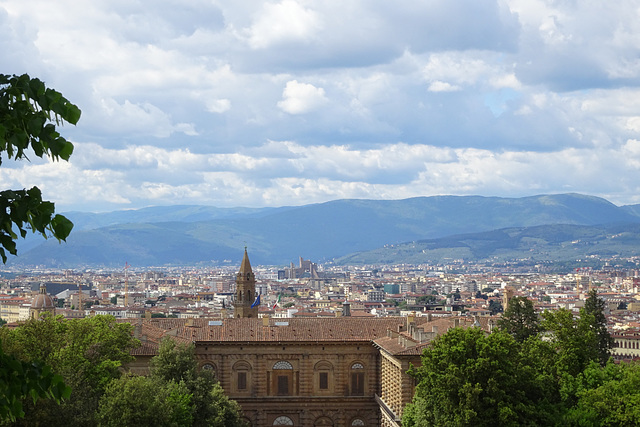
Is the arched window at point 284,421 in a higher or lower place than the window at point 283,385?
lower

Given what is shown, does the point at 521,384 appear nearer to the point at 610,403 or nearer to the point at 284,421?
the point at 610,403

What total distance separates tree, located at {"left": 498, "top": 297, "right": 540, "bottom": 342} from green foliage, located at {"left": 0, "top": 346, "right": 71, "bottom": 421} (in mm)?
54098

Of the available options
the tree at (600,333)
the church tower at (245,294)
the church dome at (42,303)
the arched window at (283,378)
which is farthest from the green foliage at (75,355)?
the church dome at (42,303)

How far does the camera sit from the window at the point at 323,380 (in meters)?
65.9

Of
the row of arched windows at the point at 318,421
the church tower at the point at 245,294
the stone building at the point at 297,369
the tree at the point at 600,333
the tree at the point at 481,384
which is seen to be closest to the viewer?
the tree at the point at 481,384

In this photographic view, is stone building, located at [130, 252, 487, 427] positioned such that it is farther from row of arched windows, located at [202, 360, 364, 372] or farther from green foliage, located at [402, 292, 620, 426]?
green foliage, located at [402, 292, 620, 426]

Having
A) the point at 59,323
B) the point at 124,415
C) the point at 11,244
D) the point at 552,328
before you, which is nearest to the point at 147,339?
the point at 59,323

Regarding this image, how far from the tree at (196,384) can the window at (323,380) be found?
1245cm

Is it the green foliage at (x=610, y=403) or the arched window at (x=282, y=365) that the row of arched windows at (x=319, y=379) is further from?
the green foliage at (x=610, y=403)

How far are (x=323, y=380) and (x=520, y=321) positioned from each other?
12887 millimetres

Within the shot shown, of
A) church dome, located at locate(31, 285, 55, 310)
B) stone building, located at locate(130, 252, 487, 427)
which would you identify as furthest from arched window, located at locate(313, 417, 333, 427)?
church dome, located at locate(31, 285, 55, 310)

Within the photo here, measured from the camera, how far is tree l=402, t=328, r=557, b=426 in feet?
142

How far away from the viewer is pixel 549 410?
44500 millimetres

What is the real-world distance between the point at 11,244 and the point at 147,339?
173 ft
